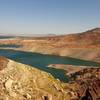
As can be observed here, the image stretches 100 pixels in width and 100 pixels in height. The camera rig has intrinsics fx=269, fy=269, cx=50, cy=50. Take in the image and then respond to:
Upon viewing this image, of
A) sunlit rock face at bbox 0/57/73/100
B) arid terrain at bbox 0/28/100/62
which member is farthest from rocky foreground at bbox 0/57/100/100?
arid terrain at bbox 0/28/100/62

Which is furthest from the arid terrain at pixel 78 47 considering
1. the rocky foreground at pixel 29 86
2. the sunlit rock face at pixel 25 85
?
the sunlit rock face at pixel 25 85

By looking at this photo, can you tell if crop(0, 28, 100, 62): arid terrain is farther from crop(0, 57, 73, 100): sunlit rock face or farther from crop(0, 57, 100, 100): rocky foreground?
crop(0, 57, 73, 100): sunlit rock face

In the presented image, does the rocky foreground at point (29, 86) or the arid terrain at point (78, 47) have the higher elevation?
the rocky foreground at point (29, 86)

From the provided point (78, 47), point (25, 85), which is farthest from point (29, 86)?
point (78, 47)

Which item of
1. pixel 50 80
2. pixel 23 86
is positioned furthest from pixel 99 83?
pixel 23 86

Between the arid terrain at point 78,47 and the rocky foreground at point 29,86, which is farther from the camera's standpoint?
the arid terrain at point 78,47

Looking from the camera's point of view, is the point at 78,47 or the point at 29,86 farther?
the point at 78,47

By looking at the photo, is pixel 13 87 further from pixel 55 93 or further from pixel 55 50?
pixel 55 50

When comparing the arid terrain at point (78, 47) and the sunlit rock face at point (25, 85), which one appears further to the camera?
the arid terrain at point (78, 47)

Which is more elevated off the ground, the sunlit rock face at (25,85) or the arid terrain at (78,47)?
the sunlit rock face at (25,85)

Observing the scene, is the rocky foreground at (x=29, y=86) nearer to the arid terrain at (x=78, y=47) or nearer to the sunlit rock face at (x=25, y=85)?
the sunlit rock face at (x=25, y=85)

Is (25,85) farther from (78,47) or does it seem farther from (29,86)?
(78,47)
